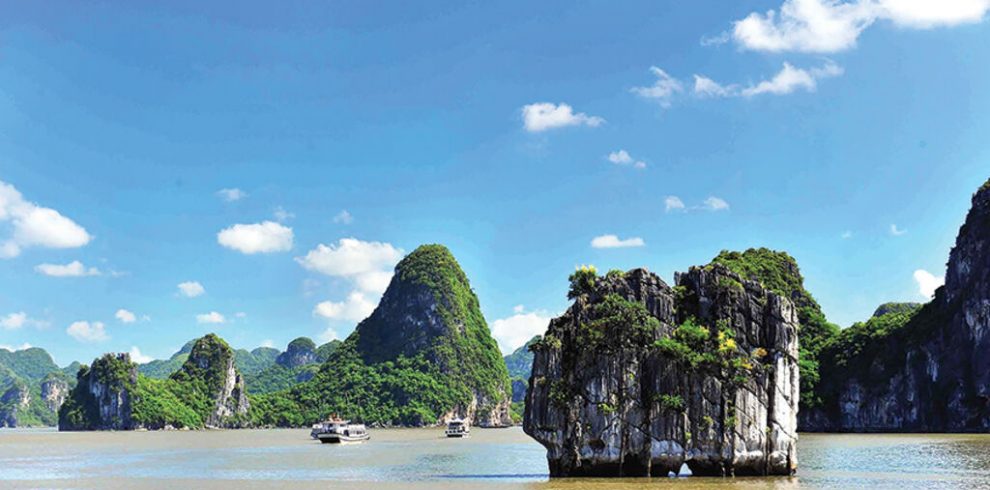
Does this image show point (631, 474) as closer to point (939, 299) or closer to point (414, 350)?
point (939, 299)

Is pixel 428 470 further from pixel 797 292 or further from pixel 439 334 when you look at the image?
pixel 439 334

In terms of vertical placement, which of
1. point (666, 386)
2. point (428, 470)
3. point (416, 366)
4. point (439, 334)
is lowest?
point (428, 470)

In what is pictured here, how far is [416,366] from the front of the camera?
6811 inches

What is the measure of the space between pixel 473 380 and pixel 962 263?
9798cm

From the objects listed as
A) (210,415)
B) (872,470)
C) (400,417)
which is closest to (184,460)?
(872,470)

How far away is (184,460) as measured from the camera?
57.2 m

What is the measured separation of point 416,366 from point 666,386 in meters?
139

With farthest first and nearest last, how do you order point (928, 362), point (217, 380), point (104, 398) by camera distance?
1. point (217, 380)
2. point (104, 398)
3. point (928, 362)

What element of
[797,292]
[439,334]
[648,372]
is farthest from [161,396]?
[648,372]

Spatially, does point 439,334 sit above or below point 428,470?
above

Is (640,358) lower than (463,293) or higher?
lower

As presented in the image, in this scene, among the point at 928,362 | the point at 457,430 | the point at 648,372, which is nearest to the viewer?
the point at 648,372

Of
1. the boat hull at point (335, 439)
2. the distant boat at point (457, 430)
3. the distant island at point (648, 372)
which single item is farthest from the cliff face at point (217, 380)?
the boat hull at point (335, 439)

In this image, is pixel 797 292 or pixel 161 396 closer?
pixel 797 292
